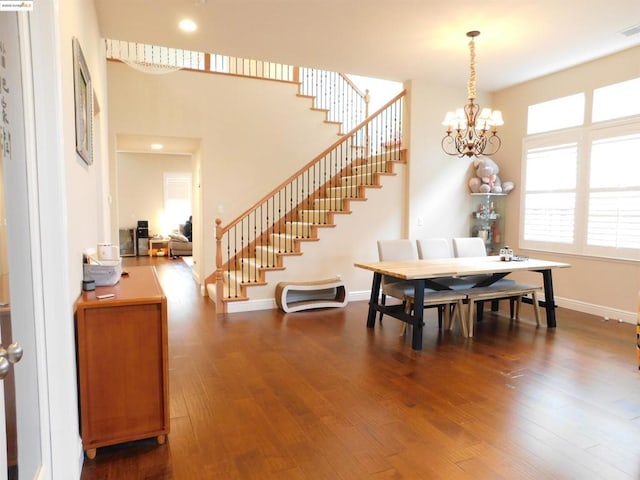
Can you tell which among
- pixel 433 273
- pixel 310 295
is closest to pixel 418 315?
pixel 433 273

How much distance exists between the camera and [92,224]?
3094mm

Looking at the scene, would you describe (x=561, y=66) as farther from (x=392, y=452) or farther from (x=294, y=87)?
(x=392, y=452)

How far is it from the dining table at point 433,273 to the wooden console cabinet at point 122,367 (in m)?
2.26

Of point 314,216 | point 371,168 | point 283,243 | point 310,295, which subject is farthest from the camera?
point 371,168

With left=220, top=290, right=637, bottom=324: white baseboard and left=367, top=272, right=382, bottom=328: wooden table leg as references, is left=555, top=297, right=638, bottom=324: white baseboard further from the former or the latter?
left=367, top=272, right=382, bottom=328: wooden table leg

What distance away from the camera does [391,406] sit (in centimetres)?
278

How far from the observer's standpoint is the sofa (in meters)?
10.8

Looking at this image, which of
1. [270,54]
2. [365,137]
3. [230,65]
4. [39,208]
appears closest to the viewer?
[39,208]

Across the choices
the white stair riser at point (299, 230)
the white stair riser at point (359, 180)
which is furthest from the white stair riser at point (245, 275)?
the white stair riser at point (359, 180)

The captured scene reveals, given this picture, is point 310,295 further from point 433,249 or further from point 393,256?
point 433,249

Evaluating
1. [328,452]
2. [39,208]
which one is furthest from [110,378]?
[328,452]

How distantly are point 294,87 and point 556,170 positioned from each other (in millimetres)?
4062

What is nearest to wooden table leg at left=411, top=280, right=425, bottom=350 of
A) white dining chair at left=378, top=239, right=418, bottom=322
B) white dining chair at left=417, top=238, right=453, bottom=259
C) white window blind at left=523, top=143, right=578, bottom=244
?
white dining chair at left=378, top=239, right=418, bottom=322

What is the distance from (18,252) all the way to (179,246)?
31.9ft
